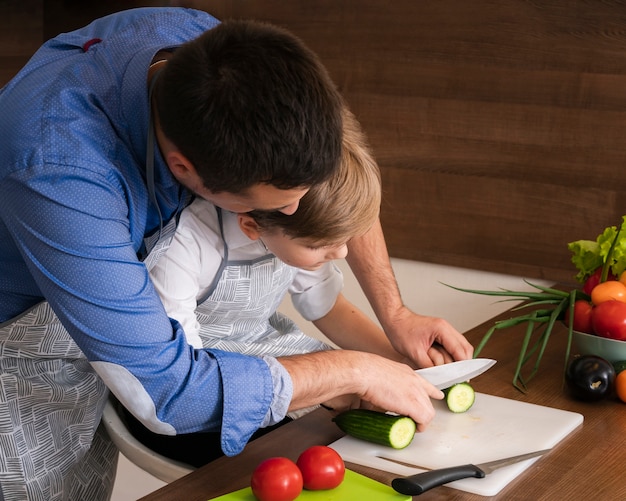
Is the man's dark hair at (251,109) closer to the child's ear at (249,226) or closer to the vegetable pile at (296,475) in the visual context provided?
the child's ear at (249,226)

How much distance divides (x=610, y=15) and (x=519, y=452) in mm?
1154

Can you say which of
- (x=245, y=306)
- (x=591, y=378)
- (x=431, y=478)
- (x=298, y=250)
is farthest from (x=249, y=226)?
(x=591, y=378)

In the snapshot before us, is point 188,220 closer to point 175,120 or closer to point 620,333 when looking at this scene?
point 175,120

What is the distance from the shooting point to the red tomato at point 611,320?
1.49 m

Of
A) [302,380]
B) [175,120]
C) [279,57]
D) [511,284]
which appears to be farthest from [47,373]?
[511,284]

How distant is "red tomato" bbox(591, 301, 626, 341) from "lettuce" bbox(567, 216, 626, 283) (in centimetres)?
13

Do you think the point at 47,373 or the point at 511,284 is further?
the point at 511,284

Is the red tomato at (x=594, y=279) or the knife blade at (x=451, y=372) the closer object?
the knife blade at (x=451, y=372)

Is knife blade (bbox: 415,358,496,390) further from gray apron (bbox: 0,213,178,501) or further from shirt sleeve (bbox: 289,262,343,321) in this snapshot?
gray apron (bbox: 0,213,178,501)

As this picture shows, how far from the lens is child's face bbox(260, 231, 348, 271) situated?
1267mm

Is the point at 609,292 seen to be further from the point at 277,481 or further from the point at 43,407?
the point at 43,407

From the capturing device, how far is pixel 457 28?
2.13 meters

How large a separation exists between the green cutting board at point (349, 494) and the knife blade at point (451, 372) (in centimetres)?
29

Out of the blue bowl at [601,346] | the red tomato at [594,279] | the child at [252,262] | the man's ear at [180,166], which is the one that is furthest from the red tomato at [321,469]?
the red tomato at [594,279]
